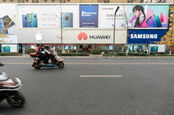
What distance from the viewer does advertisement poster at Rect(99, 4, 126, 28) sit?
24.6 m

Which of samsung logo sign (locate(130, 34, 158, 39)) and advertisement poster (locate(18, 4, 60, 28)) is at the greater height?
→ advertisement poster (locate(18, 4, 60, 28))

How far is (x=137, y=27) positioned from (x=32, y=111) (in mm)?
27617

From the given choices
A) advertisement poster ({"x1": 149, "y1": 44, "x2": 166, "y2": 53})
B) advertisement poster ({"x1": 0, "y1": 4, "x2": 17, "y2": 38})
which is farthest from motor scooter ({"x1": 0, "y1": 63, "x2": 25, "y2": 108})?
advertisement poster ({"x1": 0, "y1": 4, "x2": 17, "y2": 38})

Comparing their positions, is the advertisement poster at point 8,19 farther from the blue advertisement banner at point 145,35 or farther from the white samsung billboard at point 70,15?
the blue advertisement banner at point 145,35

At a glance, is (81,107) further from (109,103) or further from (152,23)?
(152,23)

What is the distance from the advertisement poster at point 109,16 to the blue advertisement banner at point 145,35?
319 centimetres

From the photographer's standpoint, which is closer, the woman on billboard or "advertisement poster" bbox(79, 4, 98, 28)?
"advertisement poster" bbox(79, 4, 98, 28)

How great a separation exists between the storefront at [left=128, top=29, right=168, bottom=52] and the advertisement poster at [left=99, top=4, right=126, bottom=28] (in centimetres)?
314

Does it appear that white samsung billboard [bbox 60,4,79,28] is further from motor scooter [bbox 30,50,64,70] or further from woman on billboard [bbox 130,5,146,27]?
motor scooter [bbox 30,50,64,70]

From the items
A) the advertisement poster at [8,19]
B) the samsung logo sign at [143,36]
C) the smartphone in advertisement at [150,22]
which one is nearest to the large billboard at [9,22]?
the advertisement poster at [8,19]

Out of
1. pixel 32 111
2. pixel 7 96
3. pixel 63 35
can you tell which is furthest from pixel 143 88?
pixel 63 35

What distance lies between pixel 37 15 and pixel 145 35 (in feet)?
87.9

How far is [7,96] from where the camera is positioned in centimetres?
264

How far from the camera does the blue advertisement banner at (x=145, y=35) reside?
24.5 meters
